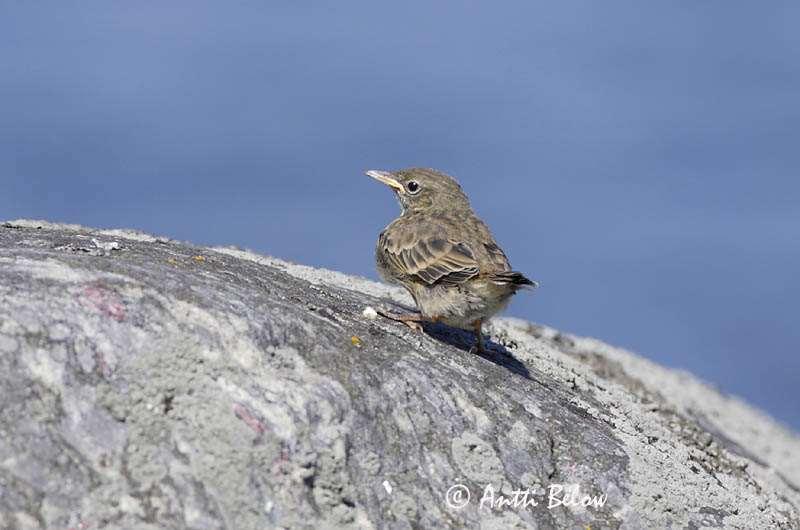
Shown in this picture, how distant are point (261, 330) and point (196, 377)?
70 centimetres

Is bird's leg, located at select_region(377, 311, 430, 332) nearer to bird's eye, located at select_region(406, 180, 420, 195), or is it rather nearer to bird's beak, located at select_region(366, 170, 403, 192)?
bird's eye, located at select_region(406, 180, 420, 195)

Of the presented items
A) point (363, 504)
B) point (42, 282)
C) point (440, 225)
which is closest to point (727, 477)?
point (440, 225)

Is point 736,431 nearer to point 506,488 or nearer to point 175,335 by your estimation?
point 506,488

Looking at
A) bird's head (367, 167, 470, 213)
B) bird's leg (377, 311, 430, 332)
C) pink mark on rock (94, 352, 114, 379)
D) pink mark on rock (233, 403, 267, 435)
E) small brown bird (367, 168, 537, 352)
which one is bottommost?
pink mark on rock (233, 403, 267, 435)

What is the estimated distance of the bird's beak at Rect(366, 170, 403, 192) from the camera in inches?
484

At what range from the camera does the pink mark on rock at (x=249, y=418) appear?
22.1 ft

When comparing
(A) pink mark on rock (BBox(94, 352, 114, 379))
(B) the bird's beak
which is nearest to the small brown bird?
(B) the bird's beak

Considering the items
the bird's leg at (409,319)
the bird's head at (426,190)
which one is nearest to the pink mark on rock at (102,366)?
the bird's leg at (409,319)

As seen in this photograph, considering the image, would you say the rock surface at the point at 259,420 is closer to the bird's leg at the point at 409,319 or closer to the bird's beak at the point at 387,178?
the bird's leg at the point at 409,319

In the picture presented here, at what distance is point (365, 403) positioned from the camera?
7449 millimetres

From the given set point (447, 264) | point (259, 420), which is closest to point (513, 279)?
point (447, 264)

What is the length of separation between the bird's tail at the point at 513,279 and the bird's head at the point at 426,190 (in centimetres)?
190

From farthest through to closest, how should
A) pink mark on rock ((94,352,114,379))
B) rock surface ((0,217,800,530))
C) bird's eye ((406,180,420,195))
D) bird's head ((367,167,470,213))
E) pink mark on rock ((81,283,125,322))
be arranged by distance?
bird's eye ((406,180,420,195)) < bird's head ((367,167,470,213)) < pink mark on rock ((81,283,125,322)) < pink mark on rock ((94,352,114,379)) < rock surface ((0,217,800,530))

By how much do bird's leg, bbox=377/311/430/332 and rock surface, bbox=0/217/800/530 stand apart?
0.22 metres
